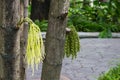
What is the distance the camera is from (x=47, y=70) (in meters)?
2.02

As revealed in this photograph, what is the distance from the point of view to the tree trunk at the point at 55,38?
187 centimetres

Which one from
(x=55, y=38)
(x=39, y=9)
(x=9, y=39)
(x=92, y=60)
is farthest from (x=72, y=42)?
(x=39, y=9)

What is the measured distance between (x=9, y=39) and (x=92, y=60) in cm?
427

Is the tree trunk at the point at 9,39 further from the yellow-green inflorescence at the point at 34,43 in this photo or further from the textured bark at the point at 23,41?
the textured bark at the point at 23,41

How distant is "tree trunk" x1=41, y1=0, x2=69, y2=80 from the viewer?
1870 mm

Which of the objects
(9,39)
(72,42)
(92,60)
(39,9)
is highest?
(9,39)

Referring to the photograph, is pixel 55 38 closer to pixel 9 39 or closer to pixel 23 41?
pixel 23 41

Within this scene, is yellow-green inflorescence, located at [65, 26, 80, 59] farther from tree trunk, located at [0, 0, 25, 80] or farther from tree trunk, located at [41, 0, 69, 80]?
tree trunk, located at [0, 0, 25, 80]

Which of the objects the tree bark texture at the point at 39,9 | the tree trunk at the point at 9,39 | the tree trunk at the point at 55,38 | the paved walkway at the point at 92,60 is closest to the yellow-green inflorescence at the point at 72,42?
the tree trunk at the point at 55,38

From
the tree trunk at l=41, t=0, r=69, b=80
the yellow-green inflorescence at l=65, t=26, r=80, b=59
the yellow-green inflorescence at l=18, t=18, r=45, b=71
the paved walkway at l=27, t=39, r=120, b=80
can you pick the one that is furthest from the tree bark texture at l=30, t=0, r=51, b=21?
the yellow-green inflorescence at l=18, t=18, r=45, b=71

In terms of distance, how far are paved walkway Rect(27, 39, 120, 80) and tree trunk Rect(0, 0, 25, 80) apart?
304cm

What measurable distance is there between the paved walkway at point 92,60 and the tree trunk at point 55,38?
2776mm

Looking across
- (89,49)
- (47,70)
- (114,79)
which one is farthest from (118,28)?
(47,70)

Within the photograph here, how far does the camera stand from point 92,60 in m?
5.84
